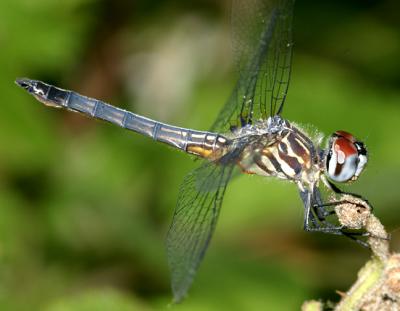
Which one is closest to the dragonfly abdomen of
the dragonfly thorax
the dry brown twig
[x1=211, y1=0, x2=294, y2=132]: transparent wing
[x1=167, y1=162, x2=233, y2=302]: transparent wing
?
[x1=211, y1=0, x2=294, y2=132]: transparent wing

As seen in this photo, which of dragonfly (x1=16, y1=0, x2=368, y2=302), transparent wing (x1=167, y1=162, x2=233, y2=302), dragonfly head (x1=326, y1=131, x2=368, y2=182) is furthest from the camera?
dragonfly head (x1=326, y1=131, x2=368, y2=182)

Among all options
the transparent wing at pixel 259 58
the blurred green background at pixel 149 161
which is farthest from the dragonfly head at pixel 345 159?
the blurred green background at pixel 149 161

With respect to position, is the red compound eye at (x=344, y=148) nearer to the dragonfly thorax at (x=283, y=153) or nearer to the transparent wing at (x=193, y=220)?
the dragonfly thorax at (x=283, y=153)

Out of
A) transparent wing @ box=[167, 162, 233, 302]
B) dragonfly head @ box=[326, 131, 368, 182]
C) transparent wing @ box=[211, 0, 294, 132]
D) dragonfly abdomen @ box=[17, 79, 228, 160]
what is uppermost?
transparent wing @ box=[211, 0, 294, 132]

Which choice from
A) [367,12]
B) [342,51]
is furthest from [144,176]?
[367,12]

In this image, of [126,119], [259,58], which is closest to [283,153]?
[259,58]

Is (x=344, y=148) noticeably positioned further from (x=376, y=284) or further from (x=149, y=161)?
(x=149, y=161)

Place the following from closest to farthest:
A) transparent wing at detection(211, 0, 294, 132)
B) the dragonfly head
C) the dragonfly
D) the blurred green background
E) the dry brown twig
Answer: the dry brown twig < the dragonfly < the dragonfly head < transparent wing at detection(211, 0, 294, 132) < the blurred green background

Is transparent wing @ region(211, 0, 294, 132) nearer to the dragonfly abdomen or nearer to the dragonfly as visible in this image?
the dragonfly

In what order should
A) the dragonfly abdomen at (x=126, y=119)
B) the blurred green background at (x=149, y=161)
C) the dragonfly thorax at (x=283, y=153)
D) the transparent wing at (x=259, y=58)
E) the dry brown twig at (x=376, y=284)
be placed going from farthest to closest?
the blurred green background at (x=149, y=161)
the dragonfly abdomen at (x=126, y=119)
the transparent wing at (x=259, y=58)
the dragonfly thorax at (x=283, y=153)
the dry brown twig at (x=376, y=284)
